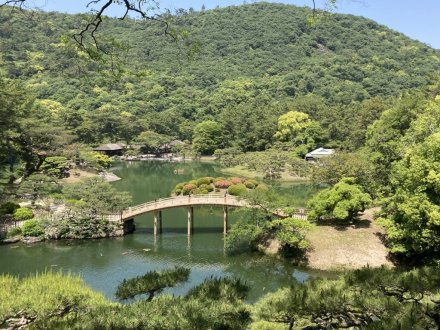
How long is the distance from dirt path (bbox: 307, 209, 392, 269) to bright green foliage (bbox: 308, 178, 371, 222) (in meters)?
0.64

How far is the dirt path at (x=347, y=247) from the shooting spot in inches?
799

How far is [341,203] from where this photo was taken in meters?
22.0

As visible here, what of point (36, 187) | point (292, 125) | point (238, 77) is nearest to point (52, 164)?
point (36, 187)

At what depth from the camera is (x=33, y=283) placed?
7188 mm

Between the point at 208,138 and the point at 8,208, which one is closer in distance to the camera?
the point at 8,208

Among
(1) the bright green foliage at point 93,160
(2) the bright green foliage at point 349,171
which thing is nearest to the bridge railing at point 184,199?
(2) the bright green foliage at point 349,171

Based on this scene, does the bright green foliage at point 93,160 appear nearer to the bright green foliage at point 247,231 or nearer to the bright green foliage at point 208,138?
the bright green foliage at point 208,138

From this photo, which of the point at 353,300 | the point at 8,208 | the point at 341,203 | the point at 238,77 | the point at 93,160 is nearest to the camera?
the point at 353,300

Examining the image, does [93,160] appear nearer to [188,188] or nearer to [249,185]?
[188,188]

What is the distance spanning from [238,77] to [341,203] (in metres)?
87.2

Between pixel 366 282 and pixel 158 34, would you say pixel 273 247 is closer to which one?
pixel 366 282

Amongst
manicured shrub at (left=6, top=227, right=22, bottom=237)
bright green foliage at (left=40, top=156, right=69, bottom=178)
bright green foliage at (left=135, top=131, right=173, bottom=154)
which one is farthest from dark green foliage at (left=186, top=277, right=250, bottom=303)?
bright green foliage at (left=135, top=131, right=173, bottom=154)

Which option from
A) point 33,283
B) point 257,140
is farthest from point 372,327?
point 257,140

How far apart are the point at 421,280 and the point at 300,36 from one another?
130633mm
